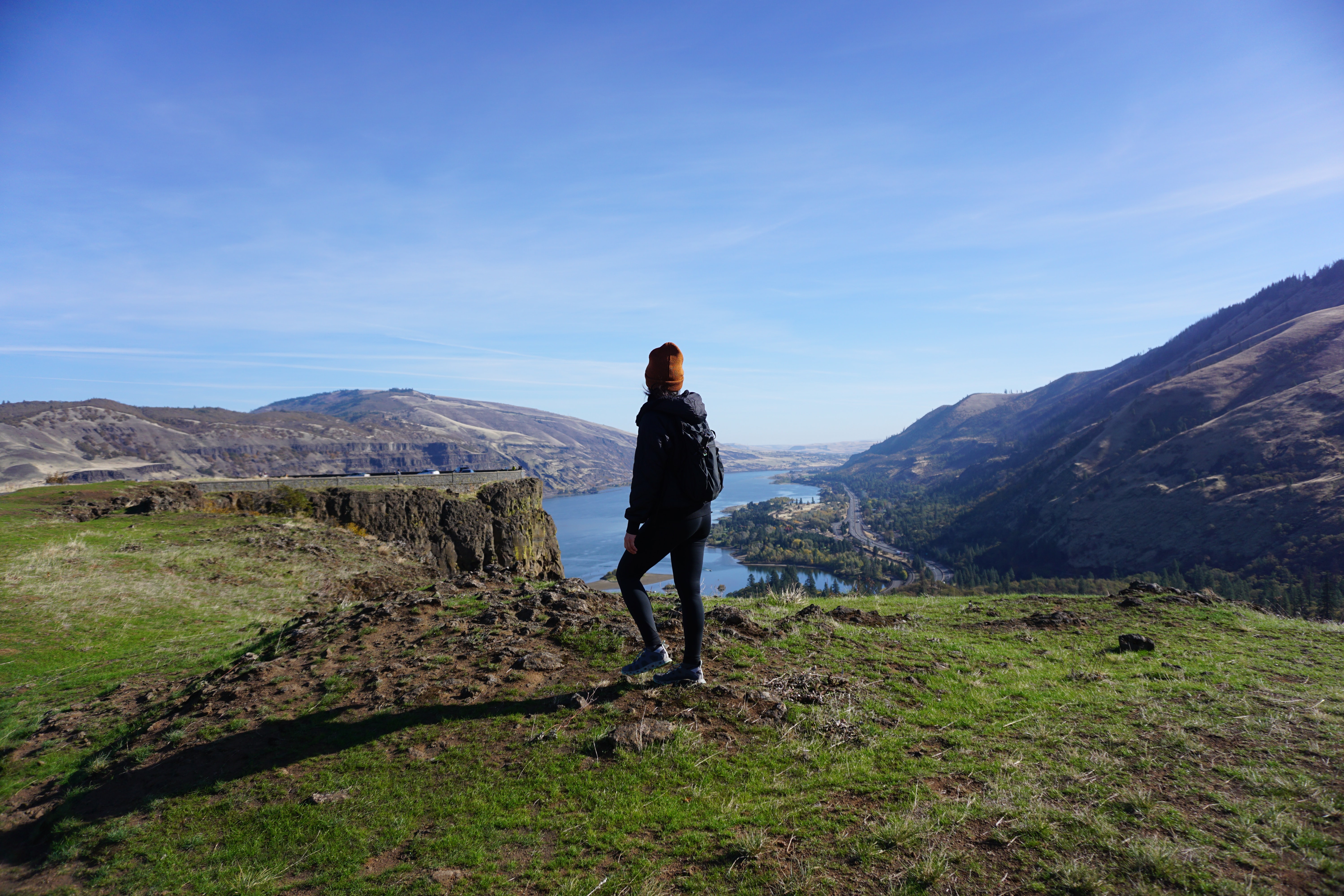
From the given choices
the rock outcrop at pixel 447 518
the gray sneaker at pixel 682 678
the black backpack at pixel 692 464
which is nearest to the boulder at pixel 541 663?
the gray sneaker at pixel 682 678

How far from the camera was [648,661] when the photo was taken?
651 cm

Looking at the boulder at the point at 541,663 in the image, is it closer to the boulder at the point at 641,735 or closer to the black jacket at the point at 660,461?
the boulder at the point at 641,735

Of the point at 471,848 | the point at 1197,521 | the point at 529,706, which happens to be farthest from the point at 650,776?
the point at 1197,521

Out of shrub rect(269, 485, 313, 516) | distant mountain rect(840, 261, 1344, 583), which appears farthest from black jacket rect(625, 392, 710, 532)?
distant mountain rect(840, 261, 1344, 583)

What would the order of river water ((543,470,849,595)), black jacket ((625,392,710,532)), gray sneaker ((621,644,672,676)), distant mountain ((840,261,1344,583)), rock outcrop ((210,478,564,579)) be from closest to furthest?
black jacket ((625,392,710,532)), gray sneaker ((621,644,672,676)), rock outcrop ((210,478,564,579)), river water ((543,470,849,595)), distant mountain ((840,261,1344,583))

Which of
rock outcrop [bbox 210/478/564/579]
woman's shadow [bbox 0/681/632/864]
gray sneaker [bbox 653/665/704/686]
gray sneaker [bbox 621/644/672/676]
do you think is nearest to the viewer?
woman's shadow [bbox 0/681/632/864]

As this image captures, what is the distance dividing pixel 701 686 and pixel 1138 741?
13.3 ft

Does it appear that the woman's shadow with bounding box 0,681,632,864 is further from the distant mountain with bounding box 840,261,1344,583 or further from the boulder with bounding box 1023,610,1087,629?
the distant mountain with bounding box 840,261,1344,583

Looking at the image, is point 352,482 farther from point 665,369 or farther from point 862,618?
point 665,369

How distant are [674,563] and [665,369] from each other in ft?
6.82

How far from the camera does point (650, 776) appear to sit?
4.91 meters

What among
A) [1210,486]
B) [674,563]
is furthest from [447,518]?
[1210,486]

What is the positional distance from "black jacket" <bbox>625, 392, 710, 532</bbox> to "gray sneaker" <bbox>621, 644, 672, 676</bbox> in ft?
5.11

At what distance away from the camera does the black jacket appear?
19.0 feet
